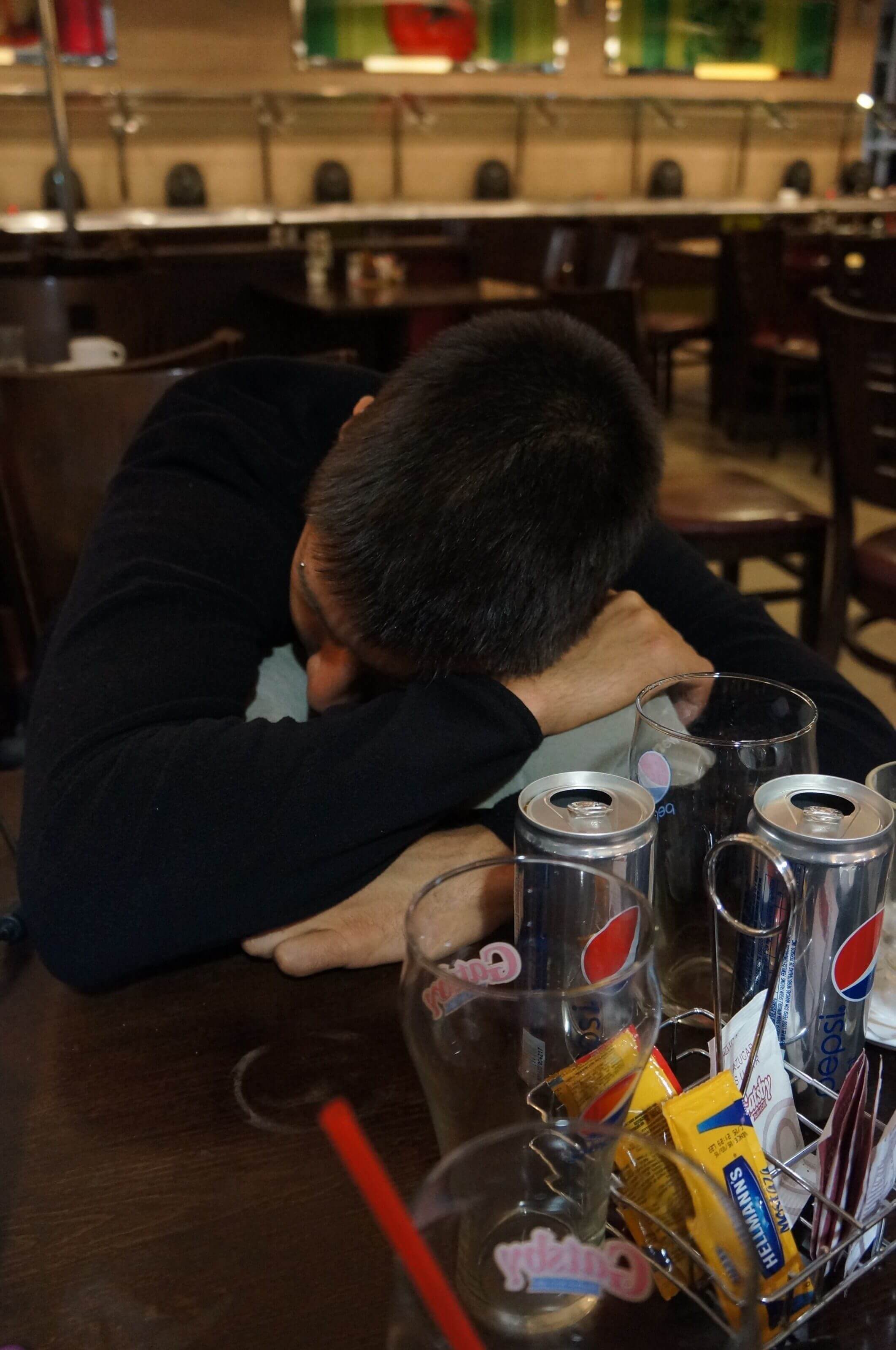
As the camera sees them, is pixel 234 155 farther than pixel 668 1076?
Yes

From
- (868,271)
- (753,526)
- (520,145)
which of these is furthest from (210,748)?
(520,145)

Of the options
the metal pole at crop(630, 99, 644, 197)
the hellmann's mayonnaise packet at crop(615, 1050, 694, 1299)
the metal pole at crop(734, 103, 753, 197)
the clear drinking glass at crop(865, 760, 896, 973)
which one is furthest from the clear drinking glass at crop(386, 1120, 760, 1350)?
the metal pole at crop(734, 103, 753, 197)

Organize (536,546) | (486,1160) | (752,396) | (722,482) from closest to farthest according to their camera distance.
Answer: (486,1160), (536,546), (722,482), (752,396)

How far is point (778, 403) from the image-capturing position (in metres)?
5.74

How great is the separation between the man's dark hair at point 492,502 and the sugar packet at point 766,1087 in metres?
0.35

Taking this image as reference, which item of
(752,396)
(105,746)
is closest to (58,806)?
(105,746)

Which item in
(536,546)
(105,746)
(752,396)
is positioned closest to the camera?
(536,546)

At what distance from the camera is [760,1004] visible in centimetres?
56

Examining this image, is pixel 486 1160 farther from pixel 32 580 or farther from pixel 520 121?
pixel 520 121

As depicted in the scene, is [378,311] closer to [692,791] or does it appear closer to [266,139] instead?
[692,791]

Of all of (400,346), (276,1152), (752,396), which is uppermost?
(276,1152)

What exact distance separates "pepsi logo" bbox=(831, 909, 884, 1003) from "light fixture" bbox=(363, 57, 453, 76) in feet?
29.3

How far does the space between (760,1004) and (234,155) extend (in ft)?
28.8

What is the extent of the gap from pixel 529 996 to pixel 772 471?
5582 mm
